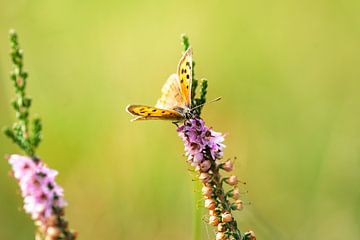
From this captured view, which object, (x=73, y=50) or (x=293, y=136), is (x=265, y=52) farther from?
(x=73, y=50)

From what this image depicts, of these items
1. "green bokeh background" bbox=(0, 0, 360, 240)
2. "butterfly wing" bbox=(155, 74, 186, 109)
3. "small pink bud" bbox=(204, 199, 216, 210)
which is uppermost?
"green bokeh background" bbox=(0, 0, 360, 240)

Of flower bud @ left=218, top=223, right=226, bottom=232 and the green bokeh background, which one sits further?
the green bokeh background

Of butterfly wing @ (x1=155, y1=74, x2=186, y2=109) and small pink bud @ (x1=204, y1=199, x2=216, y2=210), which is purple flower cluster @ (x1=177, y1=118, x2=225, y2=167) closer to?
small pink bud @ (x1=204, y1=199, x2=216, y2=210)

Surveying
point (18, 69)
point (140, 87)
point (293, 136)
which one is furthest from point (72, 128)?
point (18, 69)

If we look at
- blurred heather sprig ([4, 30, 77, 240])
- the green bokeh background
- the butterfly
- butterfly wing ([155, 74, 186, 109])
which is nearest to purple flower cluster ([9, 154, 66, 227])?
blurred heather sprig ([4, 30, 77, 240])

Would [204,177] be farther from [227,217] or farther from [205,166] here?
[227,217]

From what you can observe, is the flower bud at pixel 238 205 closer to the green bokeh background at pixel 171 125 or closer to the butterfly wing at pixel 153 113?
the butterfly wing at pixel 153 113

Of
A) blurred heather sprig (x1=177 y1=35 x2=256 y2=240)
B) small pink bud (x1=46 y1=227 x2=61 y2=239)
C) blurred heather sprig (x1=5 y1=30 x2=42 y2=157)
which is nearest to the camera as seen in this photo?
small pink bud (x1=46 y1=227 x2=61 y2=239)

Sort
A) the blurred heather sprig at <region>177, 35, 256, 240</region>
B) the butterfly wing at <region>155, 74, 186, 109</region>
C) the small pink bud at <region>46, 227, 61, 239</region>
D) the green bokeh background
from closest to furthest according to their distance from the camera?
the small pink bud at <region>46, 227, 61, 239</region>, the blurred heather sprig at <region>177, 35, 256, 240</region>, the butterfly wing at <region>155, 74, 186, 109</region>, the green bokeh background
